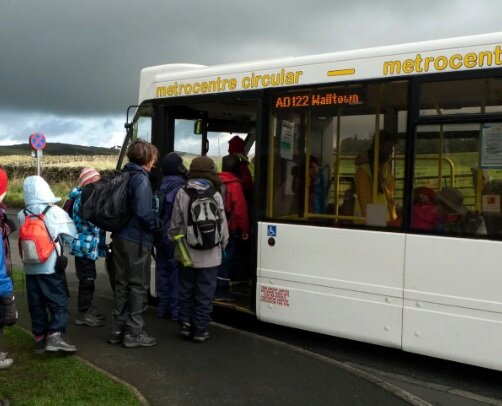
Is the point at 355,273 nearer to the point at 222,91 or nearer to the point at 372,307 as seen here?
the point at 372,307

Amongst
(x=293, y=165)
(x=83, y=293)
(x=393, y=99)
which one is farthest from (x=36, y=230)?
(x=393, y=99)

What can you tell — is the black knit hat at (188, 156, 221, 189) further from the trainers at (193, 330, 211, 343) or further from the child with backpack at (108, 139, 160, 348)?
the trainers at (193, 330, 211, 343)

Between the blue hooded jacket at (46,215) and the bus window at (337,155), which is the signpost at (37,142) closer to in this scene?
the blue hooded jacket at (46,215)

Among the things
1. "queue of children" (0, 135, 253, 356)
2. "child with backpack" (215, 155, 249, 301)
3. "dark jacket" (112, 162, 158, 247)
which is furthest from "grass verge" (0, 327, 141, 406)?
"child with backpack" (215, 155, 249, 301)

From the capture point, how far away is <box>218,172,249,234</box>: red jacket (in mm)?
6453

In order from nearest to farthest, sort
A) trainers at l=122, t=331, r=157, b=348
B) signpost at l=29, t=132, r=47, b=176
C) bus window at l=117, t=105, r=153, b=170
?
1. trainers at l=122, t=331, r=157, b=348
2. bus window at l=117, t=105, r=153, b=170
3. signpost at l=29, t=132, r=47, b=176

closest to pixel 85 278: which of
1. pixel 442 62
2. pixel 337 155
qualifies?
pixel 337 155

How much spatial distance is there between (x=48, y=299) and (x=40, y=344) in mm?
486

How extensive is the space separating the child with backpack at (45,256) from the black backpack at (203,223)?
1.04 m

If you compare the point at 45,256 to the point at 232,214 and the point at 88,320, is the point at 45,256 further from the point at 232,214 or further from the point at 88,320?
the point at 232,214

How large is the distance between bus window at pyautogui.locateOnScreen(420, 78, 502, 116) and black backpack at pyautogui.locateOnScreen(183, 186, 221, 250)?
79.0 inches

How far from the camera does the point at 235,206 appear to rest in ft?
21.2

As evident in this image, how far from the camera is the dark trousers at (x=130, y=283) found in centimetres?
543

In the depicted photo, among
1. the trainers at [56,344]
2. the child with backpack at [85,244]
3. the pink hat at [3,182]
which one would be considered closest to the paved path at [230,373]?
the trainers at [56,344]
